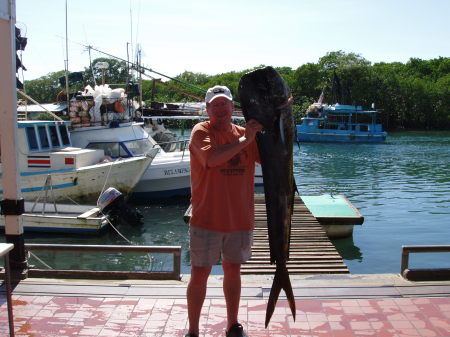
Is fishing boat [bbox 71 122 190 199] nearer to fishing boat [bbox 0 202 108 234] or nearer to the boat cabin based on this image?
the boat cabin

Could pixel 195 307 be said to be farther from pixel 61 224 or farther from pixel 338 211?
pixel 61 224

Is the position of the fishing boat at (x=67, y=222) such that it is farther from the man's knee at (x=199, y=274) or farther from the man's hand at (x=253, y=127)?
the man's hand at (x=253, y=127)

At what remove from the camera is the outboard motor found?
11656 mm

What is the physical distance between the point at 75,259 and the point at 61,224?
1497mm

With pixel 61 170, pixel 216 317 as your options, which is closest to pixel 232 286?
pixel 216 317

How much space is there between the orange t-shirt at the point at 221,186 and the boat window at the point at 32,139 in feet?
37.4

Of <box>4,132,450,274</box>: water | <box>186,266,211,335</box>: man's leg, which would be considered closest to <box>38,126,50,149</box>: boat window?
<box>4,132,450,274</box>: water

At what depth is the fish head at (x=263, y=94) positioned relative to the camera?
263cm

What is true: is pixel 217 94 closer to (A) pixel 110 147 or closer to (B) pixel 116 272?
(B) pixel 116 272

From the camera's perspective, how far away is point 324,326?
350 centimetres

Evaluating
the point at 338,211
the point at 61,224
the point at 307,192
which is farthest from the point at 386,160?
the point at 61,224

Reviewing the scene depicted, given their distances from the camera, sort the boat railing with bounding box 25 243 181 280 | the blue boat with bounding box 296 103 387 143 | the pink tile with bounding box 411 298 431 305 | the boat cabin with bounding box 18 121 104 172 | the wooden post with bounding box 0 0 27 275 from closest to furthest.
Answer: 1. the pink tile with bounding box 411 298 431 305
2. the wooden post with bounding box 0 0 27 275
3. the boat railing with bounding box 25 243 181 280
4. the boat cabin with bounding box 18 121 104 172
5. the blue boat with bounding box 296 103 387 143

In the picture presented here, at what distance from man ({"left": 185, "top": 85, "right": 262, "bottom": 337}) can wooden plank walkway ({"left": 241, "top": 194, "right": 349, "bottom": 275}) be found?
3090 millimetres

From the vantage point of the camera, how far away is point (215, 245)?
312 cm
